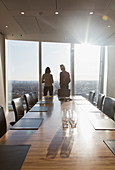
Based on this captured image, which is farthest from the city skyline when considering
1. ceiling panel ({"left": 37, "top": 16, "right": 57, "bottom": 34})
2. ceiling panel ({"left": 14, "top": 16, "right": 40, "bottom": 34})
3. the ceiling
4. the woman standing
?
ceiling panel ({"left": 37, "top": 16, "right": 57, "bottom": 34})

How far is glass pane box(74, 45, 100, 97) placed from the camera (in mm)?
5672

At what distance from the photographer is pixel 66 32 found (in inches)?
175

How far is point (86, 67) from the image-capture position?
19.0 ft

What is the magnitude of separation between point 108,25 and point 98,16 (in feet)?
2.43

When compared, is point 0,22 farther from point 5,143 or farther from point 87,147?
point 87,147

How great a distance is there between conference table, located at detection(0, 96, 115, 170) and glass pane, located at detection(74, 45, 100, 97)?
14.8 feet

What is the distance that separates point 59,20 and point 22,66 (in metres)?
2.62

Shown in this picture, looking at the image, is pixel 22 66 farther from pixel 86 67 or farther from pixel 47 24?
pixel 86 67

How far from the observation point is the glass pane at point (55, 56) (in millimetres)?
5512

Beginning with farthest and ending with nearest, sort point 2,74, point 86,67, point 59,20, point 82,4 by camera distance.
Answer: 1. point 86,67
2. point 2,74
3. point 59,20
4. point 82,4

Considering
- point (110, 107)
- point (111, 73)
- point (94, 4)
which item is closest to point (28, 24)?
point (94, 4)

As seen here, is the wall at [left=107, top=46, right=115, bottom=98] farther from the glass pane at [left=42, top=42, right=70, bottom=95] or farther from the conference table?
Answer: the conference table

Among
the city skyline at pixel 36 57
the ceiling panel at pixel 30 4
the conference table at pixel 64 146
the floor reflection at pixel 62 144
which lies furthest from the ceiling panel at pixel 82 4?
the city skyline at pixel 36 57

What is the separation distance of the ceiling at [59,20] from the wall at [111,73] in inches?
14.9
